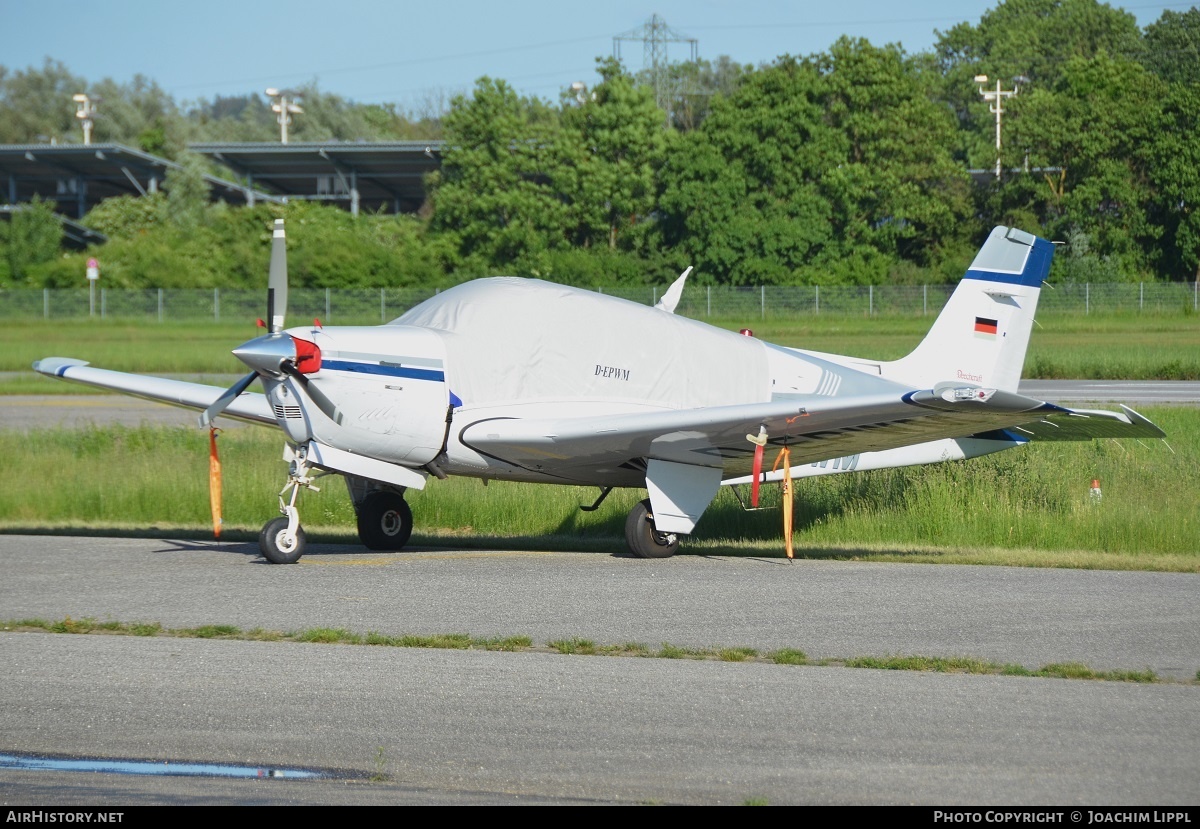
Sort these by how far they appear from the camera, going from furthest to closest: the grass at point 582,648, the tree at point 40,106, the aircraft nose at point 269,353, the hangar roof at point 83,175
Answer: the tree at point 40,106
the hangar roof at point 83,175
the aircraft nose at point 269,353
the grass at point 582,648

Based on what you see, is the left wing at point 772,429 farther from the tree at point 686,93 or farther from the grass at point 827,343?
the tree at point 686,93

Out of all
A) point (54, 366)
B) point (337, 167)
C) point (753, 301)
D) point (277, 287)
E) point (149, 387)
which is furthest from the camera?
→ point (337, 167)

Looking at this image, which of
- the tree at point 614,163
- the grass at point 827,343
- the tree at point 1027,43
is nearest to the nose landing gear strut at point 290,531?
the grass at point 827,343

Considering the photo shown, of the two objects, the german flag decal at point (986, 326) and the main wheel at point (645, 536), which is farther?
the german flag decal at point (986, 326)

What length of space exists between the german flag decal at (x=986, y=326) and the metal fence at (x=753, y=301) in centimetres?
3211

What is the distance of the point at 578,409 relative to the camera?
38.9ft

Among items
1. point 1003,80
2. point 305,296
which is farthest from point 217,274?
point 1003,80

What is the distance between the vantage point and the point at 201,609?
30.1 ft

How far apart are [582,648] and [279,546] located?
166 inches

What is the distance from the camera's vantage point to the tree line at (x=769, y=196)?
52469 mm

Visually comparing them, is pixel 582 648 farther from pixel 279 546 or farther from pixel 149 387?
pixel 149 387

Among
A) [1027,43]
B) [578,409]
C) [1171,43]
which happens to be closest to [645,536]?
[578,409]

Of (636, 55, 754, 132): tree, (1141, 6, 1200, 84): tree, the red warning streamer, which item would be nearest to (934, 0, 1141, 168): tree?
(1141, 6, 1200, 84): tree

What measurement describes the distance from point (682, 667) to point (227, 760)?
2.66 metres
